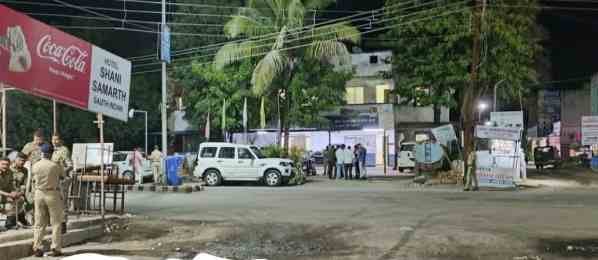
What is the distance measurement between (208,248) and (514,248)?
197 inches

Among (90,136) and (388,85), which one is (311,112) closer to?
(388,85)

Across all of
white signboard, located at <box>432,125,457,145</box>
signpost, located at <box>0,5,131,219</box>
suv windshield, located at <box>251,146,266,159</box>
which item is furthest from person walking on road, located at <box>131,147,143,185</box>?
signpost, located at <box>0,5,131,219</box>

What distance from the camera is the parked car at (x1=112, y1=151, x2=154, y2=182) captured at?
27922mm

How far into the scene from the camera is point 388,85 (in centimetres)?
4325

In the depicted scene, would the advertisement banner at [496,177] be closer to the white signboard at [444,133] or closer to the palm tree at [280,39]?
the white signboard at [444,133]

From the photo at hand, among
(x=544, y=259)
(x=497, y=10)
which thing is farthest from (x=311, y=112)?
(x=544, y=259)

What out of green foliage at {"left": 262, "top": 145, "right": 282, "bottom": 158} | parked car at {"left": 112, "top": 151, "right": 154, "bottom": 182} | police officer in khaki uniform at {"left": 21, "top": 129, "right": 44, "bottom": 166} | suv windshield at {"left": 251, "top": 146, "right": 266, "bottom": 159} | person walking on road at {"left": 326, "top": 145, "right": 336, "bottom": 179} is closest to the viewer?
police officer in khaki uniform at {"left": 21, "top": 129, "right": 44, "bottom": 166}

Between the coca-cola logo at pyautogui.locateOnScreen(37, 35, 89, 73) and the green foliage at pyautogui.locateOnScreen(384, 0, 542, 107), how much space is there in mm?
18284

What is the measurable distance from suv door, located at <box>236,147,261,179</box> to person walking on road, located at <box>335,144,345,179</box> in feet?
15.9

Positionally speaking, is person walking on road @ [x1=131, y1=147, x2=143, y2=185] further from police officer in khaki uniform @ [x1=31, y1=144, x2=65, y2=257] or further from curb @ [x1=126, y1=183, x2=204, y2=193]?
police officer in khaki uniform @ [x1=31, y1=144, x2=65, y2=257]

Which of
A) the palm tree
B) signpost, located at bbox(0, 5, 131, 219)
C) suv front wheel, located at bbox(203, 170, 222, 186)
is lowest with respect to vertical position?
suv front wheel, located at bbox(203, 170, 222, 186)

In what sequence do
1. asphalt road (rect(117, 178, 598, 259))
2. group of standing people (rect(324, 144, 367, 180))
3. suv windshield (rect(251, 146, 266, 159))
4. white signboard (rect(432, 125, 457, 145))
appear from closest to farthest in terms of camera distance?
asphalt road (rect(117, 178, 598, 259))
suv windshield (rect(251, 146, 266, 159))
white signboard (rect(432, 125, 457, 145))
group of standing people (rect(324, 144, 367, 180))

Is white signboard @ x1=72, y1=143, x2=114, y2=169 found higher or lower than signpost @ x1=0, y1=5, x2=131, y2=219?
lower

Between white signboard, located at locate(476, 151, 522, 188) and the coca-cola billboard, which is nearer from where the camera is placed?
the coca-cola billboard
